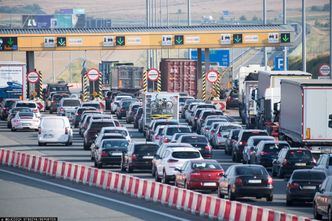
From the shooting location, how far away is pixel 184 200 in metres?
35.5

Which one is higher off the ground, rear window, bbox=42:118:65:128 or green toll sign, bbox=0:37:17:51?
green toll sign, bbox=0:37:17:51

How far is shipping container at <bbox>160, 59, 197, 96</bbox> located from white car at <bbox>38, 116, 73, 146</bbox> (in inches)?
1290

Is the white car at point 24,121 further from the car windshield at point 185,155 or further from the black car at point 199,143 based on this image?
the car windshield at point 185,155

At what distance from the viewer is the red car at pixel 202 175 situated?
40.3 meters

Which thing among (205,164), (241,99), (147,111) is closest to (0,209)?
(205,164)

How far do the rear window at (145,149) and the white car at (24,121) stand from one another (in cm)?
2630

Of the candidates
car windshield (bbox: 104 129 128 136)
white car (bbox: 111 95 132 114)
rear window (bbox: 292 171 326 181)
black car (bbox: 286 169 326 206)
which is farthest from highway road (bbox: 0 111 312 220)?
white car (bbox: 111 95 132 114)

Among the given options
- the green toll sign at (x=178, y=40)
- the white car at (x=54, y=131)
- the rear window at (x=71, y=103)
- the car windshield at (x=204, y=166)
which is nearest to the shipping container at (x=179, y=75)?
the green toll sign at (x=178, y=40)

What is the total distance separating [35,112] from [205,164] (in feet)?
121

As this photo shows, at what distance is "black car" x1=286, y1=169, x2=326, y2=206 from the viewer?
1452 inches

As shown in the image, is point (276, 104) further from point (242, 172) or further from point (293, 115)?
point (242, 172)

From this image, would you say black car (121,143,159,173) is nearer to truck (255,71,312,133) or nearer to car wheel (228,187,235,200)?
car wheel (228,187,235,200)

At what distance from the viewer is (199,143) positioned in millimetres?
52688

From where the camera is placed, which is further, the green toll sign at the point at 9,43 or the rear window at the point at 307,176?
the green toll sign at the point at 9,43
